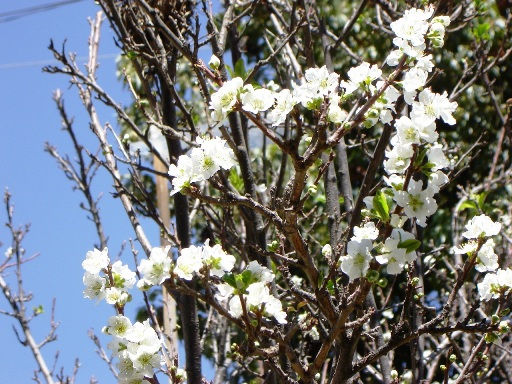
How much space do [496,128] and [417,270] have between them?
368cm

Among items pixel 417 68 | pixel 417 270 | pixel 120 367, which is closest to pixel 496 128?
pixel 417 270

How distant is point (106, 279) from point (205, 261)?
341 mm

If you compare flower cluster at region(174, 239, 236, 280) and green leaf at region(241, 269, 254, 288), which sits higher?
flower cluster at region(174, 239, 236, 280)

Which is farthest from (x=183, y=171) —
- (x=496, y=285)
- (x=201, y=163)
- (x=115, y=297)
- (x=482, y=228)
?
(x=496, y=285)

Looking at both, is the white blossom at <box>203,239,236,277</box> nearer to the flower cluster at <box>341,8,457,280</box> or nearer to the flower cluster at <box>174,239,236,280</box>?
the flower cluster at <box>174,239,236,280</box>

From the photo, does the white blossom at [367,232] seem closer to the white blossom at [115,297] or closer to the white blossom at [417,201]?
the white blossom at [417,201]

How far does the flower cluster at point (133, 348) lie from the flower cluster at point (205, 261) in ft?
0.64

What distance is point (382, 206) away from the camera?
160cm

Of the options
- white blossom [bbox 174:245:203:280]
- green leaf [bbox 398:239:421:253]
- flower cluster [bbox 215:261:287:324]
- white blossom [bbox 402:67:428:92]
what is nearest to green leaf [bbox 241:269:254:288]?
flower cluster [bbox 215:261:287:324]

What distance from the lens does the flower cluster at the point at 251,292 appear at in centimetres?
160

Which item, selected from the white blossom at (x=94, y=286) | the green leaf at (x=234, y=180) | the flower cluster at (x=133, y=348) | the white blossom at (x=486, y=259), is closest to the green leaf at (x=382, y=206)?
the white blossom at (x=486, y=259)

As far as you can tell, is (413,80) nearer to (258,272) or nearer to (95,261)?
(258,272)

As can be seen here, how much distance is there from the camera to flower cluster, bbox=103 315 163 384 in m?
1.73

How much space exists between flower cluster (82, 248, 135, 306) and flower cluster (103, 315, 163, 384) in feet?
0.24
